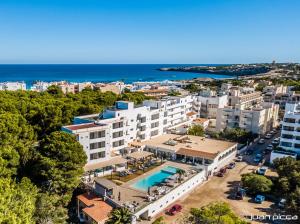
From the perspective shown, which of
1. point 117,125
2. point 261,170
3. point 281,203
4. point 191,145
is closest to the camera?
point 281,203

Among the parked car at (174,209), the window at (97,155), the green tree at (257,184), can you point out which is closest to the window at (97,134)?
the window at (97,155)

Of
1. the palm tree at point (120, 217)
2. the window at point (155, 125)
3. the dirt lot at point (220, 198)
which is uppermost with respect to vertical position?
the window at point (155, 125)

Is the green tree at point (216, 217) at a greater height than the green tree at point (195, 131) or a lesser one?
greater

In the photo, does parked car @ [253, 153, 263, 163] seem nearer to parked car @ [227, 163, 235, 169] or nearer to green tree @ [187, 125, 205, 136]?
parked car @ [227, 163, 235, 169]

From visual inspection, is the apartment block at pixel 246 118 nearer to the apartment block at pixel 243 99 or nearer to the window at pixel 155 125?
the apartment block at pixel 243 99

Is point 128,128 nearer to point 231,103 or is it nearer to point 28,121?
point 28,121

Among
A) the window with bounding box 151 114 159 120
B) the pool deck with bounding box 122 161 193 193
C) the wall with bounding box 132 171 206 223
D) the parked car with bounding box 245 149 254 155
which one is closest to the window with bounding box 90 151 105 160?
the pool deck with bounding box 122 161 193 193

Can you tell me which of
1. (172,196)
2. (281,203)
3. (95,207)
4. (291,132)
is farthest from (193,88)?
(95,207)

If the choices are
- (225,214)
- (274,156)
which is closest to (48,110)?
(225,214)

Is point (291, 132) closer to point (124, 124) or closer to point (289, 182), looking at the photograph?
point (289, 182)
